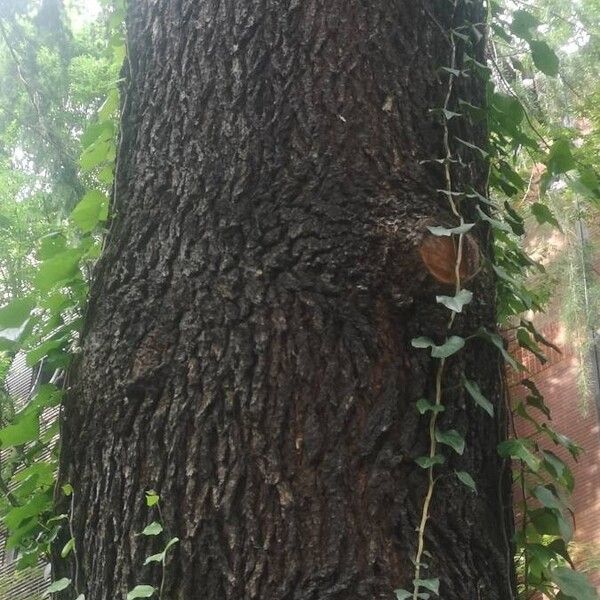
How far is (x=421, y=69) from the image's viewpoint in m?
1.88

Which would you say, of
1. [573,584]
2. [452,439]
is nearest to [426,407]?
[452,439]

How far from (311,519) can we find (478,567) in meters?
0.32

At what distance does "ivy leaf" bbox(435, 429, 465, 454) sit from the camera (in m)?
1.51

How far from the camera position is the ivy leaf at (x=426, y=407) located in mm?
1521

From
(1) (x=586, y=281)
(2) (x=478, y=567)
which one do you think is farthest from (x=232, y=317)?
(1) (x=586, y=281)

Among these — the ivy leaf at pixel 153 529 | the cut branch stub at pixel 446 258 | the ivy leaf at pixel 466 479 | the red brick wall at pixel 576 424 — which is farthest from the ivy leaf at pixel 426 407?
the red brick wall at pixel 576 424

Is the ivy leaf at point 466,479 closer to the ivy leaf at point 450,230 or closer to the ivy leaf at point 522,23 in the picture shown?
the ivy leaf at point 450,230

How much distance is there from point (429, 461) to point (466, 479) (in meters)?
0.08

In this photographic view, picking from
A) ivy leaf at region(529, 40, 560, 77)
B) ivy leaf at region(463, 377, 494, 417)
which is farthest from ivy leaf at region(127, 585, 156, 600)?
ivy leaf at region(529, 40, 560, 77)

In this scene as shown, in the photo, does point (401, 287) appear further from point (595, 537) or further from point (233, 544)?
point (595, 537)

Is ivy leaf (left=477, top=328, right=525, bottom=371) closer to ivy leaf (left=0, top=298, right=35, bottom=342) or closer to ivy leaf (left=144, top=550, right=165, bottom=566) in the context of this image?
ivy leaf (left=144, top=550, right=165, bottom=566)

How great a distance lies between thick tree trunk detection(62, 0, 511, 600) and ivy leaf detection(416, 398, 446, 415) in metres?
0.02

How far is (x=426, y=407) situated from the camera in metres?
1.52

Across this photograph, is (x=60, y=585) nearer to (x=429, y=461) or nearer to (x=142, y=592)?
(x=142, y=592)
